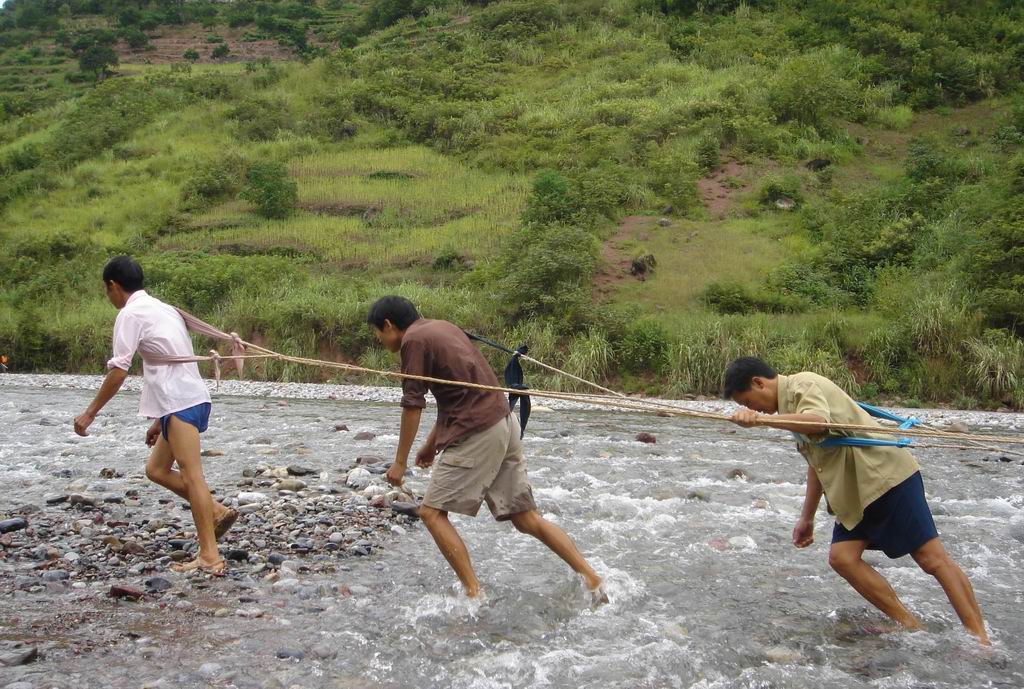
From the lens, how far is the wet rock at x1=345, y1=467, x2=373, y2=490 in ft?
31.5

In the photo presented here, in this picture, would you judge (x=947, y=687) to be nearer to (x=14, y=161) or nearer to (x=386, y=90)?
(x=386, y=90)

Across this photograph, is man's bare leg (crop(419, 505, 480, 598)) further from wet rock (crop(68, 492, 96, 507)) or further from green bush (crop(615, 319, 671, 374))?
green bush (crop(615, 319, 671, 374))

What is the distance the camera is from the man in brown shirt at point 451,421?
19.5 feet

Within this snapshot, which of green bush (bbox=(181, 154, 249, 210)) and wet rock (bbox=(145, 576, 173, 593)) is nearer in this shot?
wet rock (bbox=(145, 576, 173, 593))

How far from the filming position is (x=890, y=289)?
21.9 m

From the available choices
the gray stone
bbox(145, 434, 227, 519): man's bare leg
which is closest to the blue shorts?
bbox(145, 434, 227, 519): man's bare leg

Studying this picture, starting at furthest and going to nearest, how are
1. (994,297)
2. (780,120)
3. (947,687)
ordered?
(780,120)
(994,297)
(947,687)

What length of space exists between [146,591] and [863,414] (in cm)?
467

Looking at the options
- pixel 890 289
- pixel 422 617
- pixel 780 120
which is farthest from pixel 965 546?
pixel 780 120

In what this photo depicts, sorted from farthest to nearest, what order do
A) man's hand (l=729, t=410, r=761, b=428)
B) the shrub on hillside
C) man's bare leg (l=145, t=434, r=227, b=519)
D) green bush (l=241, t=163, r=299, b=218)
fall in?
1. the shrub on hillside
2. green bush (l=241, t=163, r=299, b=218)
3. man's bare leg (l=145, t=434, r=227, b=519)
4. man's hand (l=729, t=410, r=761, b=428)

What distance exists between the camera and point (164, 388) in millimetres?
6527

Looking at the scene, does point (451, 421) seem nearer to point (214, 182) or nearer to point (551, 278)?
point (551, 278)

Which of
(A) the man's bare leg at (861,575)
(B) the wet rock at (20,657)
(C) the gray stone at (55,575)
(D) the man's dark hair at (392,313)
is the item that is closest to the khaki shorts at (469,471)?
(D) the man's dark hair at (392,313)

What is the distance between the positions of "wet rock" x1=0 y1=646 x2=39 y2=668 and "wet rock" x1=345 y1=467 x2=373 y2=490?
14.2 ft
